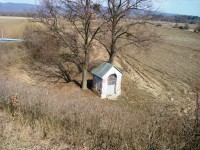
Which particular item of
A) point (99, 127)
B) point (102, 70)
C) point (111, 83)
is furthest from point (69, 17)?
point (99, 127)

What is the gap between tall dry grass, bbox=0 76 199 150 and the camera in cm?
617

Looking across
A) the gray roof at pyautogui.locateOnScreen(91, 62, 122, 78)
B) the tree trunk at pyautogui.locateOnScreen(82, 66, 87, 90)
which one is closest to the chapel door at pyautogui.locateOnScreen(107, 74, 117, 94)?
the gray roof at pyautogui.locateOnScreen(91, 62, 122, 78)

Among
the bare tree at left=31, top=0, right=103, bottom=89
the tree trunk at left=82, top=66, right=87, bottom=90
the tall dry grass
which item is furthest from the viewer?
the tree trunk at left=82, top=66, right=87, bottom=90

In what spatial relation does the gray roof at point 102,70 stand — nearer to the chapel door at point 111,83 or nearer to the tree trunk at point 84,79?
the chapel door at point 111,83

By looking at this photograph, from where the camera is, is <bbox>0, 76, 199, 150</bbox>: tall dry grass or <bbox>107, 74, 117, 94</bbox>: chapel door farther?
<bbox>107, 74, 117, 94</bbox>: chapel door

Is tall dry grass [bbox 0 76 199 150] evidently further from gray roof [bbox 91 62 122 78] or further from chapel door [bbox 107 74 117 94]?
chapel door [bbox 107 74 117 94]

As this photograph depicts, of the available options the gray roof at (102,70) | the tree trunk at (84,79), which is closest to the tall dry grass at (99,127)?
the gray roof at (102,70)

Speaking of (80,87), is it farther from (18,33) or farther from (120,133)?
(18,33)

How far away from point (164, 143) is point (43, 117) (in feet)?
13.1

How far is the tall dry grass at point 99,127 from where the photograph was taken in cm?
617

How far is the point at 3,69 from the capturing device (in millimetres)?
24312

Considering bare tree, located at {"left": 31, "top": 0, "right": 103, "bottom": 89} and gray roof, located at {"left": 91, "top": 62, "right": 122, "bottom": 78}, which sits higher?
bare tree, located at {"left": 31, "top": 0, "right": 103, "bottom": 89}

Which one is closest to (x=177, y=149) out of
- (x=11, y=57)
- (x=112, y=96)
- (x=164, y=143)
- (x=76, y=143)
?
(x=164, y=143)

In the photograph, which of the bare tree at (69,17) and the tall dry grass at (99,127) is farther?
the bare tree at (69,17)
